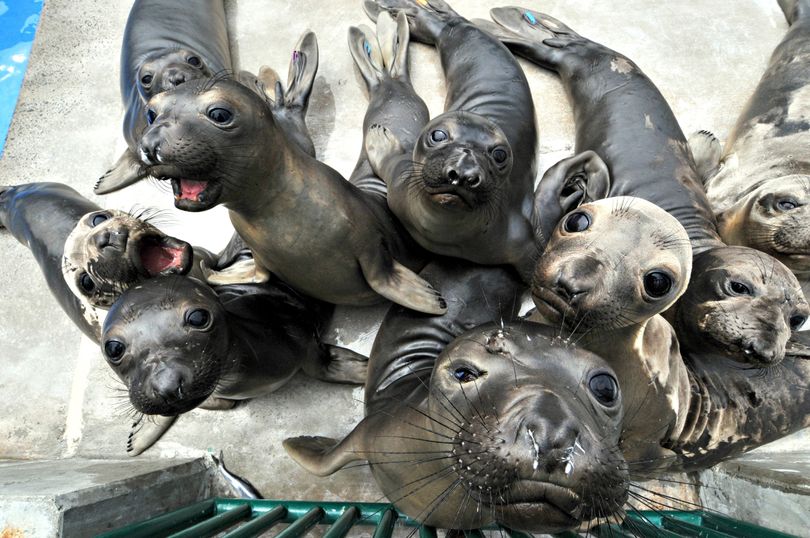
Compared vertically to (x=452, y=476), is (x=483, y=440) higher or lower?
higher

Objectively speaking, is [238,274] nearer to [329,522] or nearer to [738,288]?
[329,522]

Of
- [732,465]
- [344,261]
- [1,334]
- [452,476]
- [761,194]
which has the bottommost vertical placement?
[1,334]

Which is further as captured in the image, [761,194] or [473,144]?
[761,194]

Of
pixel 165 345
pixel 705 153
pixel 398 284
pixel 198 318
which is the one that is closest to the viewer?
pixel 165 345

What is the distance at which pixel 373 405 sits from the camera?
99.0 inches

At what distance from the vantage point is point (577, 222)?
225 centimetres

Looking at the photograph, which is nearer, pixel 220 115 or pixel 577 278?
pixel 577 278

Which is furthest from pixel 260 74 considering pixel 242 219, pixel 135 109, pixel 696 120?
pixel 696 120

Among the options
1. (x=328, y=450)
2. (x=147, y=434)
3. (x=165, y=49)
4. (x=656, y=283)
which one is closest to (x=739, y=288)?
(x=656, y=283)

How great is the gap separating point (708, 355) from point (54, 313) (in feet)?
11.9

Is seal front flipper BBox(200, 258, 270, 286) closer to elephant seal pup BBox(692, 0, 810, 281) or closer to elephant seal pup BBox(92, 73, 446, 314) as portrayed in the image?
elephant seal pup BBox(92, 73, 446, 314)

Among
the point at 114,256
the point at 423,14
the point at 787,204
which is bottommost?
the point at 114,256

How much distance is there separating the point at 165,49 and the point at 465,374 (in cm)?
300

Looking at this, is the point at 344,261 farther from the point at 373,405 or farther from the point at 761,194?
the point at 761,194
